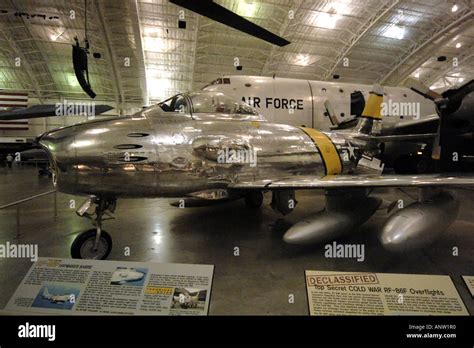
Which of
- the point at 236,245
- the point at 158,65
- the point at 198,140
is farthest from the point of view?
the point at 158,65

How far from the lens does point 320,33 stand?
18609mm

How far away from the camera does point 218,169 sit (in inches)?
166

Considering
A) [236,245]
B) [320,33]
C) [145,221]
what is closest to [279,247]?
[236,245]

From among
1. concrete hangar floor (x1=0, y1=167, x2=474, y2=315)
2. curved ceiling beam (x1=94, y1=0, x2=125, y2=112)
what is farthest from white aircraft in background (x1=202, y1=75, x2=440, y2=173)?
curved ceiling beam (x1=94, y1=0, x2=125, y2=112)

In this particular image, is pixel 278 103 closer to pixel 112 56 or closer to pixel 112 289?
pixel 112 289

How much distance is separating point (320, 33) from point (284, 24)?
3275 millimetres

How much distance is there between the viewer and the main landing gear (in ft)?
11.7

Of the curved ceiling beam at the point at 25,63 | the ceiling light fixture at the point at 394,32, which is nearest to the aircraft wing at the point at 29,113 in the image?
the curved ceiling beam at the point at 25,63

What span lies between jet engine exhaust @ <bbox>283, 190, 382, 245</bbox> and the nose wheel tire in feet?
8.18

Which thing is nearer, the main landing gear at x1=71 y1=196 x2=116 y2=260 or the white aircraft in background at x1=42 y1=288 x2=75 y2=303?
the white aircraft in background at x1=42 y1=288 x2=75 y2=303

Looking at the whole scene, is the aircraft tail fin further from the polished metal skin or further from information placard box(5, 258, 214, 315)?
information placard box(5, 258, 214, 315)

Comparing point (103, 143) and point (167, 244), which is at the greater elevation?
point (103, 143)

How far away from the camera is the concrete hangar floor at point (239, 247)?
2.99m
